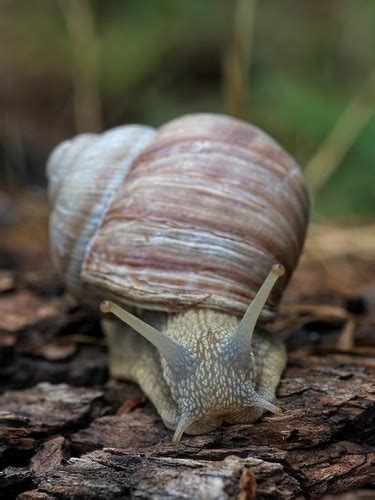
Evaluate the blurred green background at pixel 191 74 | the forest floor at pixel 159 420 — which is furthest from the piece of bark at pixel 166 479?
the blurred green background at pixel 191 74

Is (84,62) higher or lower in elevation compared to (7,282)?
higher

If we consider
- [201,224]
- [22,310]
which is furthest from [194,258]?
[22,310]

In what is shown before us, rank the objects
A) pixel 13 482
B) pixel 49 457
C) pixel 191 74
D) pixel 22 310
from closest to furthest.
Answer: pixel 13 482 < pixel 49 457 < pixel 22 310 < pixel 191 74

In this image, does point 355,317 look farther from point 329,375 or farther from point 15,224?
point 15,224

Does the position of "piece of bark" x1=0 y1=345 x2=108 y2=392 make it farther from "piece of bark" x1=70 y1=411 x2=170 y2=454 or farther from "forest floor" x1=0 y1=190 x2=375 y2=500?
"piece of bark" x1=70 y1=411 x2=170 y2=454

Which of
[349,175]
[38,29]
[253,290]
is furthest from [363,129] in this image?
[38,29]

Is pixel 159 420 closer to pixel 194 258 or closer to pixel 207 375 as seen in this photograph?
pixel 207 375
